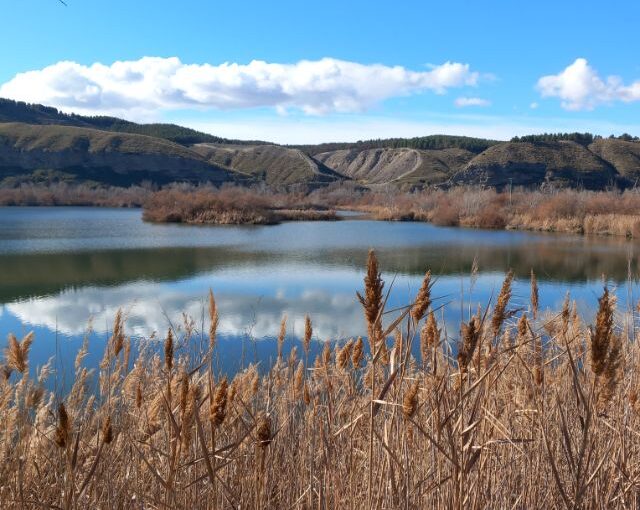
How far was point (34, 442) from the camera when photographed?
10.5ft

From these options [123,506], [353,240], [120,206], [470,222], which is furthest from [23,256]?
[120,206]

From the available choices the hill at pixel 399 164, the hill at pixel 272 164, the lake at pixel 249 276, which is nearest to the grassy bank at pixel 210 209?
the lake at pixel 249 276

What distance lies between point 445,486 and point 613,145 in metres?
112

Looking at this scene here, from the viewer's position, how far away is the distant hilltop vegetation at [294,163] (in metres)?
84.8

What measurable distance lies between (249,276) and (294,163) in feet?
323

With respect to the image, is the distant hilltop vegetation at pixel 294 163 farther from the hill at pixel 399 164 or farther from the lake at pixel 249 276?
the lake at pixel 249 276

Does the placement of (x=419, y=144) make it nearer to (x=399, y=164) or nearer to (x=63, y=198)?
(x=399, y=164)

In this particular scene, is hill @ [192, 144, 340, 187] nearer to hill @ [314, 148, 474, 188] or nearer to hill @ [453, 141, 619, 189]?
hill @ [314, 148, 474, 188]

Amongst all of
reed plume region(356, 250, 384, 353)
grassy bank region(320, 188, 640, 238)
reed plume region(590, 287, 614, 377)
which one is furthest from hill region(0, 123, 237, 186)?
reed plume region(590, 287, 614, 377)

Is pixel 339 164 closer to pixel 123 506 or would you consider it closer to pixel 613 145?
pixel 613 145

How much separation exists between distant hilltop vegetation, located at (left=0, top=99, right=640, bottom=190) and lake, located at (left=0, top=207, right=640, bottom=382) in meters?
53.8

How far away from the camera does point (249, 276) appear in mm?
15992

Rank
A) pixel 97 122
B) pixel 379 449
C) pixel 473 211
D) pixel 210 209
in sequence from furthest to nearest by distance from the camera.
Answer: pixel 97 122 → pixel 473 211 → pixel 210 209 → pixel 379 449

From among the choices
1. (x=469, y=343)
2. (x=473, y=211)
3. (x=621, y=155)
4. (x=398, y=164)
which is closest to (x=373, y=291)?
(x=469, y=343)
